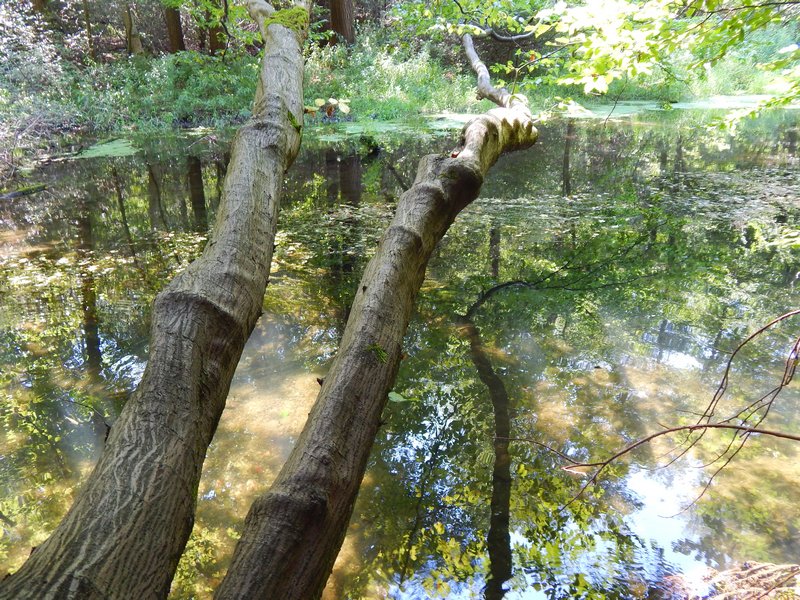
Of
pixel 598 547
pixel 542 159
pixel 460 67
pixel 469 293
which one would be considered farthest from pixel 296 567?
pixel 460 67

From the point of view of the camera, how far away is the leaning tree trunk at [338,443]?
1.01 metres

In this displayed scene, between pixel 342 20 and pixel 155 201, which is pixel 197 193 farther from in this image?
pixel 342 20

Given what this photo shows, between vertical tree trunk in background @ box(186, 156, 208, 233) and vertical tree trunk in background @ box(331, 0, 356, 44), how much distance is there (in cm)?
776

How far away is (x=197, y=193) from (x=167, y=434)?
6.27 m

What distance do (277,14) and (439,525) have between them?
3.31 m

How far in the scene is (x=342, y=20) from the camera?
47.9 feet

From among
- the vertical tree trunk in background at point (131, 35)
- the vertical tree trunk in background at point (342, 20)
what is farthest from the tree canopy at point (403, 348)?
the vertical tree trunk in background at point (131, 35)

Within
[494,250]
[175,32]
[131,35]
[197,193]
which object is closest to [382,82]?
[175,32]

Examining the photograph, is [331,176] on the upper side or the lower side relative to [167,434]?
upper

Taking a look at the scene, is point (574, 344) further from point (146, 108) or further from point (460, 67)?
point (460, 67)

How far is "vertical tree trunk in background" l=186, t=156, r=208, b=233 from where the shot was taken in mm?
5704

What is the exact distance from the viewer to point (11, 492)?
2262 millimetres

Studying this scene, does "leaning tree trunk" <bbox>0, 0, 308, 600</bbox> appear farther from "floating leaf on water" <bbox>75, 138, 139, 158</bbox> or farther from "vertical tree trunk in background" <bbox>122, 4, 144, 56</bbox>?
"vertical tree trunk in background" <bbox>122, 4, 144, 56</bbox>

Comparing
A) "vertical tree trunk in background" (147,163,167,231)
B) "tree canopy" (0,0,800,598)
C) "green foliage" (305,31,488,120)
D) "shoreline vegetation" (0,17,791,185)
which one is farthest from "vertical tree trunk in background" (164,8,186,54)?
"tree canopy" (0,0,800,598)
